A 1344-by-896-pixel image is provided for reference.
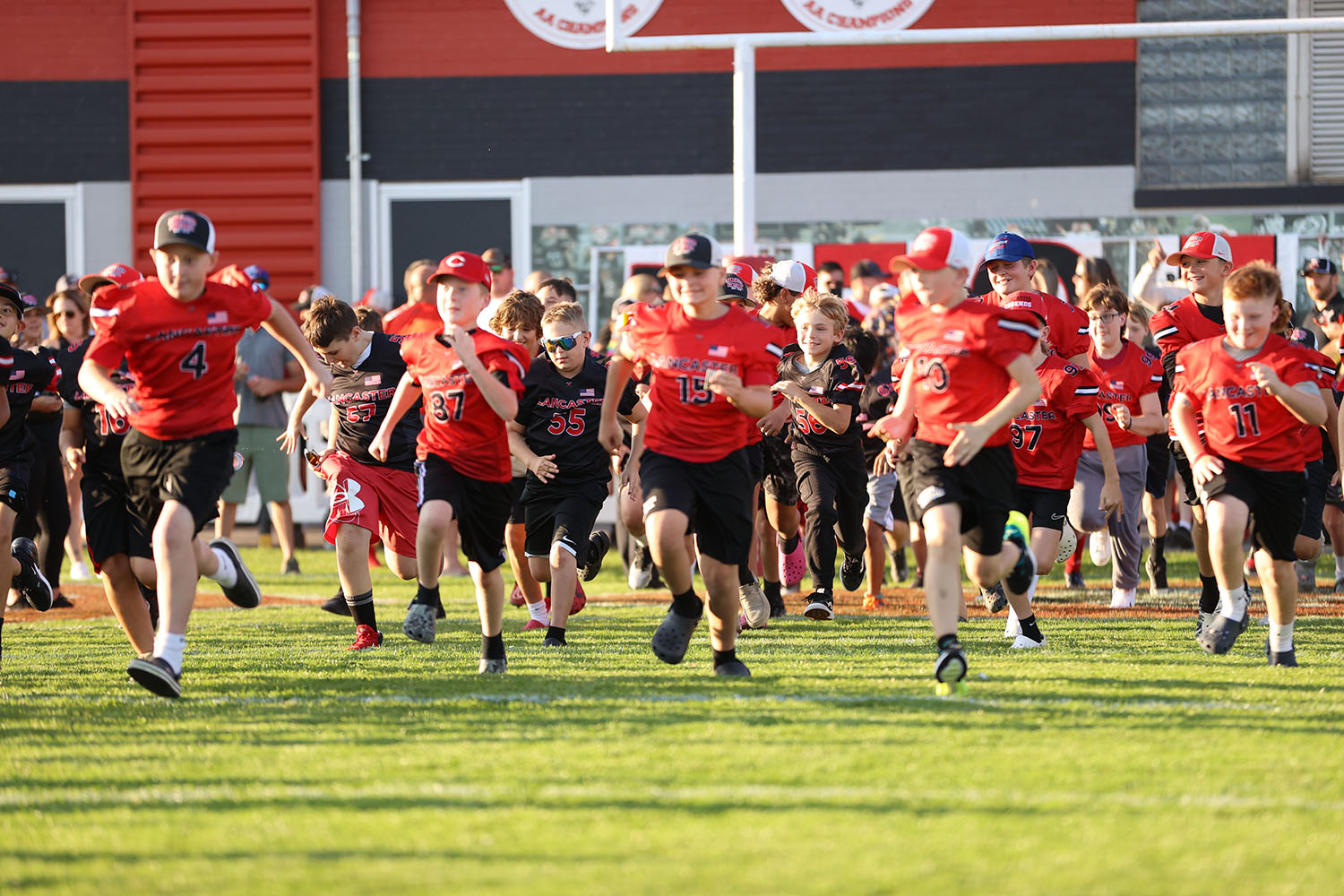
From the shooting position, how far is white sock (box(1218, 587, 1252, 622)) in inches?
279

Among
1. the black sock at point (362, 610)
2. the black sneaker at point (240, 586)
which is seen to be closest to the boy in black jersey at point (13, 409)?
the black sneaker at point (240, 586)

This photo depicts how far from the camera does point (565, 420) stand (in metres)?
8.20

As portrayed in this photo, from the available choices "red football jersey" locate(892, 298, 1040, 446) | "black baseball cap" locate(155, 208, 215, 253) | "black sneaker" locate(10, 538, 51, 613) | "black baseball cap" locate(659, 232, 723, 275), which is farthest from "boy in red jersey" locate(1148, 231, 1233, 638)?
"black sneaker" locate(10, 538, 51, 613)

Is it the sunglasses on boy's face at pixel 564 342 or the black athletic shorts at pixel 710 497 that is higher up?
the sunglasses on boy's face at pixel 564 342

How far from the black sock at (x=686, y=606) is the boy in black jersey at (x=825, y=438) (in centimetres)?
225

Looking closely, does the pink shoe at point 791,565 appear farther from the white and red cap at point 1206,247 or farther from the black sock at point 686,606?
the black sock at point 686,606

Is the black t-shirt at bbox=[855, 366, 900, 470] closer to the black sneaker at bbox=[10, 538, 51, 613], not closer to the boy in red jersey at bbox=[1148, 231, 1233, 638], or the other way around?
the boy in red jersey at bbox=[1148, 231, 1233, 638]

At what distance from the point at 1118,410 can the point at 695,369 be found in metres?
3.87

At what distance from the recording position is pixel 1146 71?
1566cm

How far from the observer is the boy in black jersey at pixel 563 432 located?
808cm

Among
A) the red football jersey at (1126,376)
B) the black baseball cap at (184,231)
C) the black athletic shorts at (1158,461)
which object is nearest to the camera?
the black baseball cap at (184,231)

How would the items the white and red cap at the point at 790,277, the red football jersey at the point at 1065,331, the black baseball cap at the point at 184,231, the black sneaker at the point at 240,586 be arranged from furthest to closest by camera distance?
the white and red cap at the point at 790,277, the red football jersey at the point at 1065,331, the black sneaker at the point at 240,586, the black baseball cap at the point at 184,231

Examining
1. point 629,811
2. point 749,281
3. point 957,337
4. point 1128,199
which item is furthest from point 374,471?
point 1128,199

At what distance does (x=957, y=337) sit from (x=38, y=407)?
5996 mm
